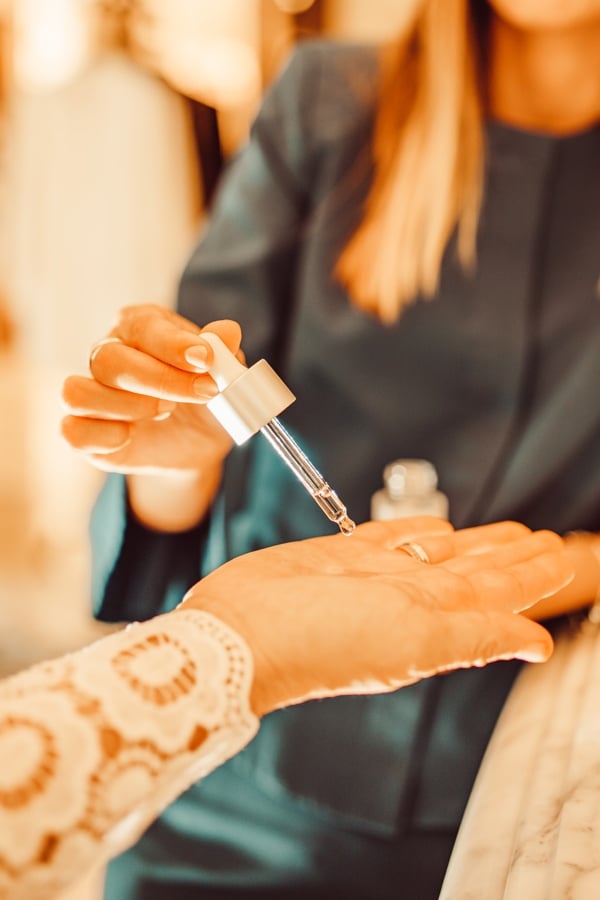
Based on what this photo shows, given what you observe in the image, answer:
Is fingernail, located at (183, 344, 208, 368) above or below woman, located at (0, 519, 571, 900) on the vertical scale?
above

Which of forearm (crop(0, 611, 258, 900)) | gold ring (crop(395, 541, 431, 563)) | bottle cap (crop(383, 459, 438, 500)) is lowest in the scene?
bottle cap (crop(383, 459, 438, 500))

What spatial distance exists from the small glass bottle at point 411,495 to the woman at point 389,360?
0.09 feet

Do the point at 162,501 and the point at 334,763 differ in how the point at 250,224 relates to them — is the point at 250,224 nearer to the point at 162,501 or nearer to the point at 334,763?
the point at 162,501

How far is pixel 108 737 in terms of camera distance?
0.95 feet

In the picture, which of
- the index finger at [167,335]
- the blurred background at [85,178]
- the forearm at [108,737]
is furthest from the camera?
the blurred background at [85,178]

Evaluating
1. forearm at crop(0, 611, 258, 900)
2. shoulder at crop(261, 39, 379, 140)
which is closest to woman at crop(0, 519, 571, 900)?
forearm at crop(0, 611, 258, 900)

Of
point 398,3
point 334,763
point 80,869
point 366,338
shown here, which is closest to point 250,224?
point 366,338

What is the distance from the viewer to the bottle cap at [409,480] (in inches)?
24.3

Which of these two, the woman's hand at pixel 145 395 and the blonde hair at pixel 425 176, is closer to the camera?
the woman's hand at pixel 145 395

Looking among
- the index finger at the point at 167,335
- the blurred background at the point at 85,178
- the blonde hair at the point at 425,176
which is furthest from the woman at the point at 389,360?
the blurred background at the point at 85,178

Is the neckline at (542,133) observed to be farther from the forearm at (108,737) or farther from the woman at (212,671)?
the forearm at (108,737)

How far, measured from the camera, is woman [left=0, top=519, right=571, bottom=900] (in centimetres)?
28

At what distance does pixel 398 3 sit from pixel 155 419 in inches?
36.4

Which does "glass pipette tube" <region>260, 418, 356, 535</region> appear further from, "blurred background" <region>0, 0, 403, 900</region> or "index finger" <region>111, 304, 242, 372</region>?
"blurred background" <region>0, 0, 403, 900</region>
